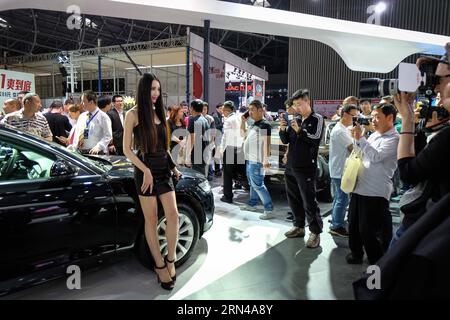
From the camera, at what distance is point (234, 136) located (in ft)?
19.4

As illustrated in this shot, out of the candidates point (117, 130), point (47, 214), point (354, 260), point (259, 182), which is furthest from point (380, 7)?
point (47, 214)

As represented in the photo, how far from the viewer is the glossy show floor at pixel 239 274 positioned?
2.84 metres

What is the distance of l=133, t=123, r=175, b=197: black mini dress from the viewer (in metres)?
2.70

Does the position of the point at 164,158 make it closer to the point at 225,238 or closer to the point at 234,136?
the point at 225,238

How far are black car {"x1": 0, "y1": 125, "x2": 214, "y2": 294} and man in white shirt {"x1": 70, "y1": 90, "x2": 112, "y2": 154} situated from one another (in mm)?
1511

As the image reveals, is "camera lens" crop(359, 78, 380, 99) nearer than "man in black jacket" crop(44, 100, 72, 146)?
Yes

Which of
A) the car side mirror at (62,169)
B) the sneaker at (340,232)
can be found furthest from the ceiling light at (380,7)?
the car side mirror at (62,169)

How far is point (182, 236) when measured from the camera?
329cm

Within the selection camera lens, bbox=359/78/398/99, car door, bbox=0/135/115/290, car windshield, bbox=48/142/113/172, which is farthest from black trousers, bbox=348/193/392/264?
car windshield, bbox=48/142/113/172

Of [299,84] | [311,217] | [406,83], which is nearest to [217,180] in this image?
[311,217]

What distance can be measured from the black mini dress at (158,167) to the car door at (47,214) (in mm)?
316

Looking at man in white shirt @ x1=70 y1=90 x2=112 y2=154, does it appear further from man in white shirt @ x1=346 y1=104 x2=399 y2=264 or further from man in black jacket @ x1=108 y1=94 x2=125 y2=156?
man in white shirt @ x1=346 y1=104 x2=399 y2=264

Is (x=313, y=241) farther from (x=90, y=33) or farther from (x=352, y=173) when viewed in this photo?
(x=90, y=33)
